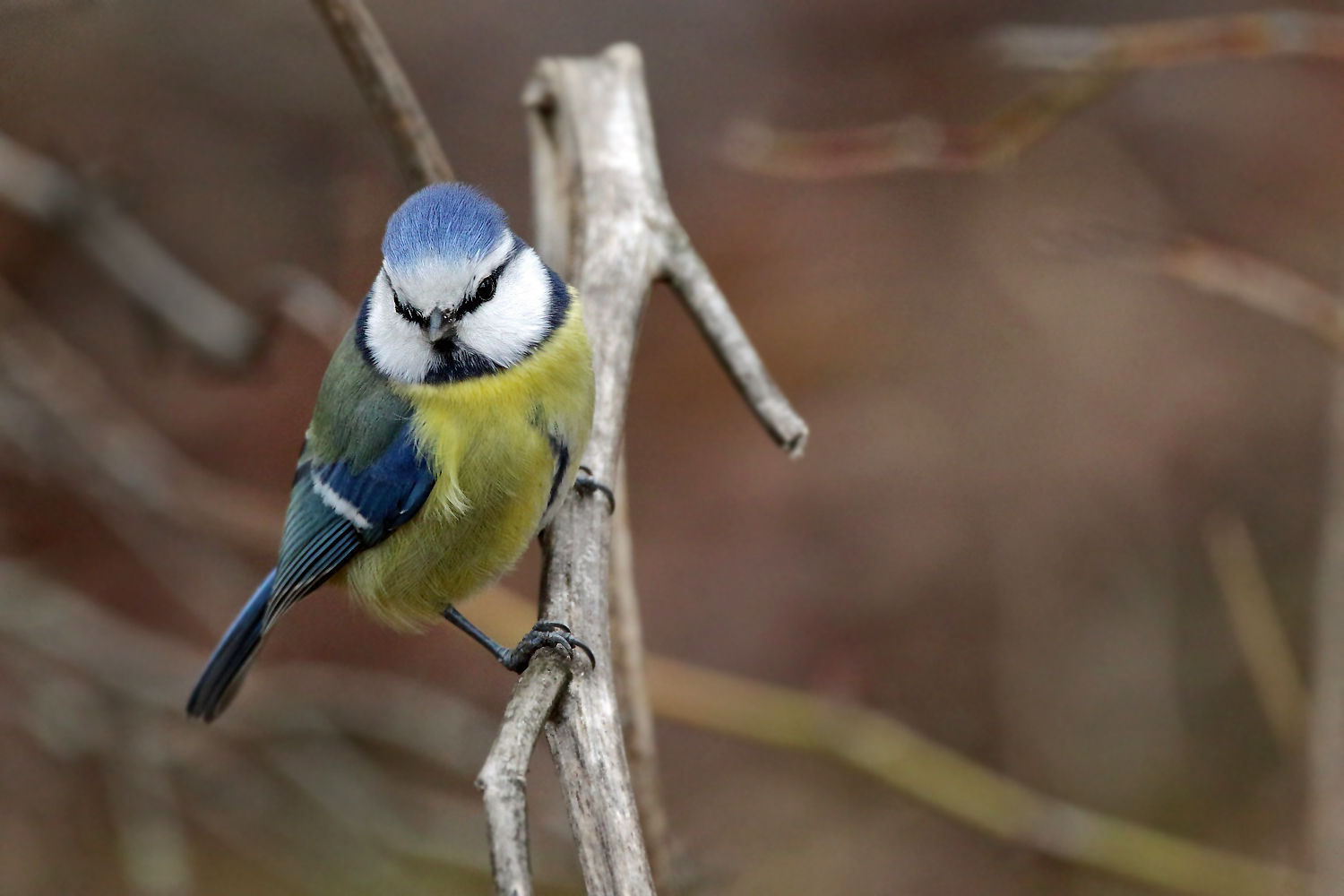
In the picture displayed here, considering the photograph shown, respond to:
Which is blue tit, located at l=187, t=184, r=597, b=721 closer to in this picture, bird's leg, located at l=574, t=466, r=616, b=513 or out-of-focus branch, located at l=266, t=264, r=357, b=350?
bird's leg, located at l=574, t=466, r=616, b=513

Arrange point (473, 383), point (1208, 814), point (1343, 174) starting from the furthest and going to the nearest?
point (1343, 174), point (1208, 814), point (473, 383)

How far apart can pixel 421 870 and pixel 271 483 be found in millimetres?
1410

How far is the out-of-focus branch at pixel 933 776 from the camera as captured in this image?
2885 mm

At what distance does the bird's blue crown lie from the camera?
2.02m

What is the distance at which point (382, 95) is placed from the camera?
243 centimetres

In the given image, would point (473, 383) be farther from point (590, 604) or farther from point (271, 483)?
point (271, 483)

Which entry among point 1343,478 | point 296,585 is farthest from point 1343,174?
point 296,585

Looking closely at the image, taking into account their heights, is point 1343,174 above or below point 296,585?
below

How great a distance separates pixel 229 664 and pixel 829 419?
2.55 metres

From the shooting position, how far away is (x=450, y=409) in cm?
220

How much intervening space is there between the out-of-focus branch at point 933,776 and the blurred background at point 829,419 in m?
0.69

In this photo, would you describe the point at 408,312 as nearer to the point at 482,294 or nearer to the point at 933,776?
the point at 482,294

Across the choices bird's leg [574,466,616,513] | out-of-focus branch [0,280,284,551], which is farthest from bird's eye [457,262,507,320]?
out-of-focus branch [0,280,284,551]

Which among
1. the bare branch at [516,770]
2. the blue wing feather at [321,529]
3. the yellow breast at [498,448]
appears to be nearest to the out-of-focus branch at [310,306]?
the blue wing feather at [321,529]
